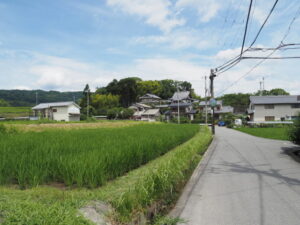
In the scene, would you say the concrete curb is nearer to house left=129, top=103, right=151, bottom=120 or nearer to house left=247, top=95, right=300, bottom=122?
house left=247, top=95, right=300, bottom=122

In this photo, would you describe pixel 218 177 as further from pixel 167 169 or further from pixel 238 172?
pixel 167 169

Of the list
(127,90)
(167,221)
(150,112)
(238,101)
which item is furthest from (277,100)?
(127,90)

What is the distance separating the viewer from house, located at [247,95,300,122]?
3366 cm

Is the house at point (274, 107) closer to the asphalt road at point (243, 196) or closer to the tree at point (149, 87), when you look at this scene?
the asphalt road at point (243, 196)

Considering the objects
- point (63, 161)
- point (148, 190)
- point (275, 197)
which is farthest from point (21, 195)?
point (275, 197)

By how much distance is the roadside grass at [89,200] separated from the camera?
2.08m

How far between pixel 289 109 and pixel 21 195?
3975 centimetres

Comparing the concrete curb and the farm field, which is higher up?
the farm field

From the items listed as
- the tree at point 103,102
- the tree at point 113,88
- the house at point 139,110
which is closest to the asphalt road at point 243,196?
the house at point 139,110

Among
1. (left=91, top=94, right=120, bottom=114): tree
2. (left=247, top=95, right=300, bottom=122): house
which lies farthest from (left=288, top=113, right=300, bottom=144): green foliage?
(left=91, top=94, right=120, bottom=114): tree

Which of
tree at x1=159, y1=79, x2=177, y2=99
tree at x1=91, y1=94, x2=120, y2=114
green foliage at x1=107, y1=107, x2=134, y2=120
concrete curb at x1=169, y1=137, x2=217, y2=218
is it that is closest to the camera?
concrete curb at x1=169, y1=137, x2=217, y2=218

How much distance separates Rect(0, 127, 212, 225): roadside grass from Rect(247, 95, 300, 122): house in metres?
35.2

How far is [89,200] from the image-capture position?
275cm

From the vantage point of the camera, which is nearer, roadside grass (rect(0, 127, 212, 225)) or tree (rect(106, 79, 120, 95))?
roadside grass (rect(0, 127, 212, 225))
